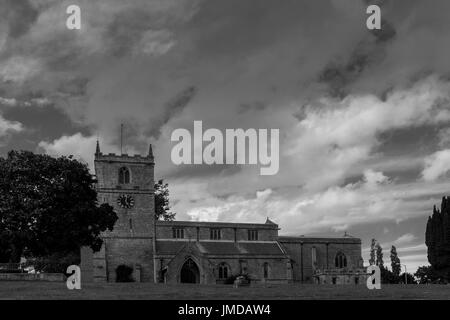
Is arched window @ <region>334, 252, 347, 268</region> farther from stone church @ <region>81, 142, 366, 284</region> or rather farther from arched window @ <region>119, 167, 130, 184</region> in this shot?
arched window @ <region>119, 167, 130, 184</region>

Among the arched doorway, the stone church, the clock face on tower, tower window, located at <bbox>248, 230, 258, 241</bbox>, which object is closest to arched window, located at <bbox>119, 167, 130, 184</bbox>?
the stone church

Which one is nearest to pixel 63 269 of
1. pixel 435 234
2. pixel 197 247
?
pixel 197 247

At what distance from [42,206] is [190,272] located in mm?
33920

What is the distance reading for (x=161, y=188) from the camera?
95625 millimetres

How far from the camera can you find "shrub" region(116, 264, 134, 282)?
265 ft

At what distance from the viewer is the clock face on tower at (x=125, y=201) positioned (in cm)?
8412

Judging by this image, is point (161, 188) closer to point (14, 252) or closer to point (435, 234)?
point (435, 234)

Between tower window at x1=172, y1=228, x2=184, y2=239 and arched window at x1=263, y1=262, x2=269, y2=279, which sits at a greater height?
tower window at x1=172, y1=228, x2=184, y2=239

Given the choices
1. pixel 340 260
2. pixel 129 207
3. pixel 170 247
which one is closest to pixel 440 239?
pixel 340 260

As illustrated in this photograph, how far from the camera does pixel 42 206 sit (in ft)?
165

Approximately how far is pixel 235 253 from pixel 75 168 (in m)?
36.5

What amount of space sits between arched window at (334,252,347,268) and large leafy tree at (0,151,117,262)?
50164 mm

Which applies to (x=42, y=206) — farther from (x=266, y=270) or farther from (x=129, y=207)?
(x=266, y=270)

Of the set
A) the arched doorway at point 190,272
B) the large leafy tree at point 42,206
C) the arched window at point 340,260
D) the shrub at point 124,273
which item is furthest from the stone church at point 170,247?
the large leafy tree at point 42,206
